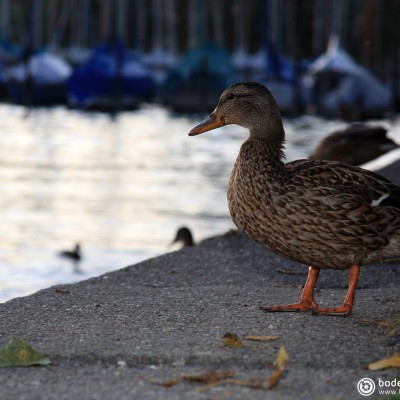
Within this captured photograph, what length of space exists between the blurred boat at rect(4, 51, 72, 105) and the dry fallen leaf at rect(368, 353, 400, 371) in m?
57.1

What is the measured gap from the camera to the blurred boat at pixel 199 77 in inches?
2245

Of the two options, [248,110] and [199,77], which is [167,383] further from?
[199,77]

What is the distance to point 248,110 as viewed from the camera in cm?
704

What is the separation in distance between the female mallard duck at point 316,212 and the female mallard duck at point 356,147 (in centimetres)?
579

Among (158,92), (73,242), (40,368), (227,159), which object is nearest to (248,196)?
(40,368)

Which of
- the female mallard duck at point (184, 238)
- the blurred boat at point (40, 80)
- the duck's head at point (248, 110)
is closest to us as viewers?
the duck's head at point (248, 110)

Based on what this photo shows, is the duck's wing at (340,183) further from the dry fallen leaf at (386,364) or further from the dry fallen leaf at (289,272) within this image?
the dry fallen leaf at (289,272)

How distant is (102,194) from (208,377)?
1462cm

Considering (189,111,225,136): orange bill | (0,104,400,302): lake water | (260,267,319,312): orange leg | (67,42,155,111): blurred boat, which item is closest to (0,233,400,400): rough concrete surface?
(260,267,319,312): orange leg

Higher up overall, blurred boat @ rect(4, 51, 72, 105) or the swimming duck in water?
the swimming duck in water

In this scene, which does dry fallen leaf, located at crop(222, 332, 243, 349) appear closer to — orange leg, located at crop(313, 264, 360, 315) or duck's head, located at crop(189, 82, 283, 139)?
orange leg, located at crop(313, 264, 360, 315)

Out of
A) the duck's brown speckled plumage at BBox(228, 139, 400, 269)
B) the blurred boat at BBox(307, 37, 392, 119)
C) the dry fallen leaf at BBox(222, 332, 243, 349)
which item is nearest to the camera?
the dry fallen leaf at BBox(222, 332, 243, 349)

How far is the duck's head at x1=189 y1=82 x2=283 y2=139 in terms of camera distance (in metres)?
7.02

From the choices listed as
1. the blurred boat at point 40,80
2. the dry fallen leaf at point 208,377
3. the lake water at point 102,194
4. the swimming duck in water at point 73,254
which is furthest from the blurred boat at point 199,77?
the dry fallen leaf at point 208,377
